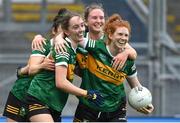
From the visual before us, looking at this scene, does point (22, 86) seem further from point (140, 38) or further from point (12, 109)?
point (140, 38)

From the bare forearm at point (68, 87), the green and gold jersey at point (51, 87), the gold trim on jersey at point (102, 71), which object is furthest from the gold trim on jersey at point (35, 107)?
the gold trim on jersey at point (102, 71)

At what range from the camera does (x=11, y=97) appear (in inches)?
250

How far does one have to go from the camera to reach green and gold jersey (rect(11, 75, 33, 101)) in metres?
6.25

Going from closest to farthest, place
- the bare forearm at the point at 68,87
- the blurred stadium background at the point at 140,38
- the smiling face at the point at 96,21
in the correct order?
1. the bare forearm at the point at 68,87
2. the smiling face at the point at 96,21
3. the blurred stadium background at the point at 140,38

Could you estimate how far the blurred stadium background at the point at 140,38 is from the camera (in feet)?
33.5

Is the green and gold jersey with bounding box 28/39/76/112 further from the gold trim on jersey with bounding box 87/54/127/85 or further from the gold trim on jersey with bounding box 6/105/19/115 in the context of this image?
the gold trim on jersey with bounding box 6/105/19/115

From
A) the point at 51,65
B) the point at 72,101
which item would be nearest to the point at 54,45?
the point at 51,65

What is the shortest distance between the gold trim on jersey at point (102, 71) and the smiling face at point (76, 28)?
314 millimetres

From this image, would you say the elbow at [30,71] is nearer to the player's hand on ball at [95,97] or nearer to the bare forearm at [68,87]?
the bare forearm at [68,87]

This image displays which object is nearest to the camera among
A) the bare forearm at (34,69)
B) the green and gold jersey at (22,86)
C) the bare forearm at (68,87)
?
the bare forearm at (68,87)

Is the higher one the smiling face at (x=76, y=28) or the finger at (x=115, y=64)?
the smiling face at (x=76, y=28)

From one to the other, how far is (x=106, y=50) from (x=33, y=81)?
0.64 metres

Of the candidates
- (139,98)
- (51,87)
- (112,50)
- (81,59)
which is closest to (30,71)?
(51,87)

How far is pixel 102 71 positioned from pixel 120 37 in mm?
313
